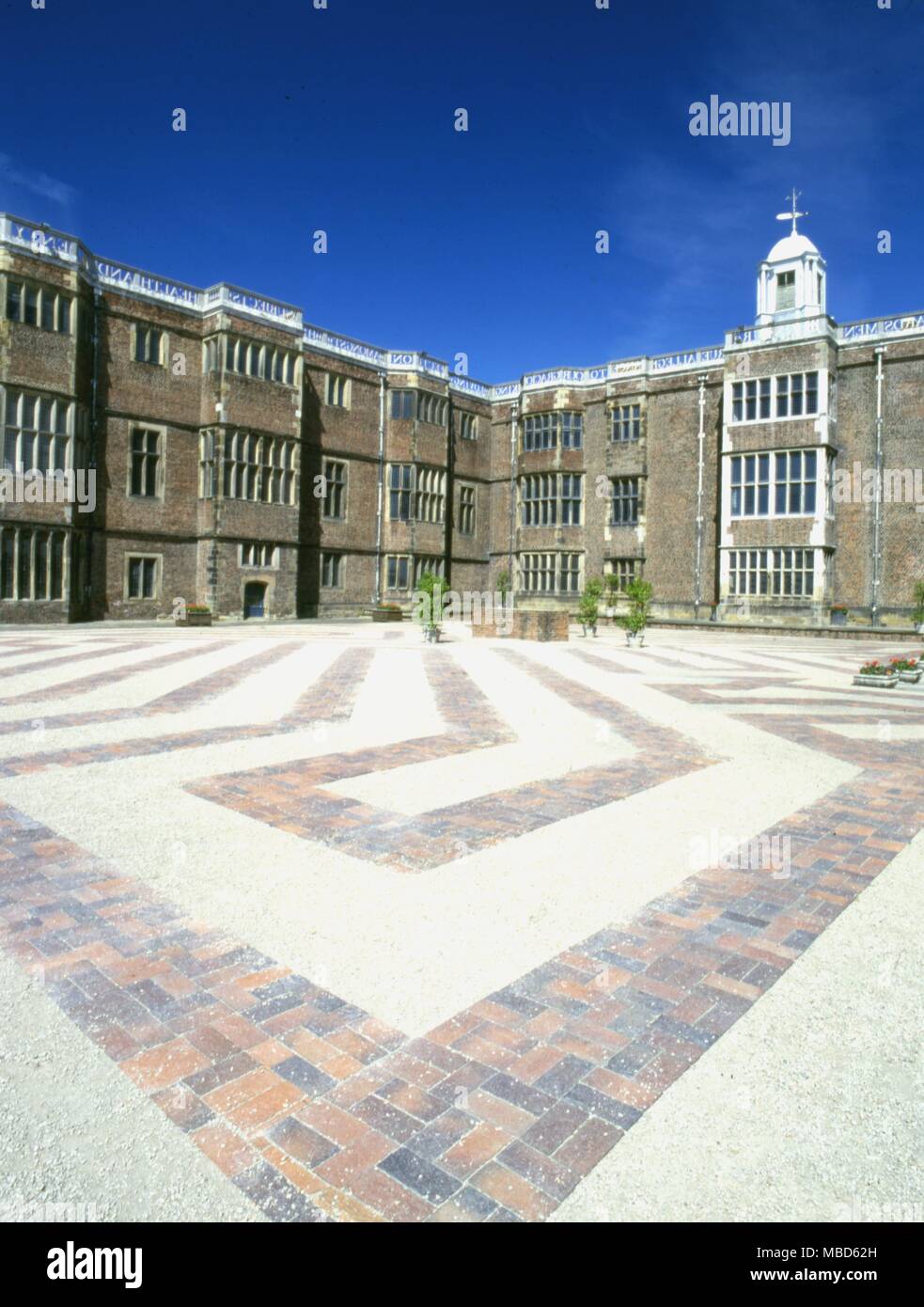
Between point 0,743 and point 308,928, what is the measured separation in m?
5.05

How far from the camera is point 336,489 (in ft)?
122

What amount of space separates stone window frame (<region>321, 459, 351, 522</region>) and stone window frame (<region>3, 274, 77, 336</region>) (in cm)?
1234

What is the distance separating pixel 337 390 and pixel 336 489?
4.52 meters

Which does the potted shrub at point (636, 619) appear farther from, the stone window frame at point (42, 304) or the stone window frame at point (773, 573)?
the stone window frame at point (42, 304)

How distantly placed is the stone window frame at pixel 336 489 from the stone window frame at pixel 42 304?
12338 millimetres

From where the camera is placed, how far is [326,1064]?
280cm

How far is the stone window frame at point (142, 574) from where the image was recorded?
29.8m

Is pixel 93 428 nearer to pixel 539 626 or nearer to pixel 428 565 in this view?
pixel 428 565

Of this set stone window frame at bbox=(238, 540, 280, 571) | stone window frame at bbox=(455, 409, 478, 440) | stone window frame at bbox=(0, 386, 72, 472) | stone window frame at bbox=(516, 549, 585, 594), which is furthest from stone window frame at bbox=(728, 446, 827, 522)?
stone window frame at bbox=(0, 386, 72, 472)

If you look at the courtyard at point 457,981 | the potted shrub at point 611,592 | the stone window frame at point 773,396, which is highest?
the stone window frame at point 773,396

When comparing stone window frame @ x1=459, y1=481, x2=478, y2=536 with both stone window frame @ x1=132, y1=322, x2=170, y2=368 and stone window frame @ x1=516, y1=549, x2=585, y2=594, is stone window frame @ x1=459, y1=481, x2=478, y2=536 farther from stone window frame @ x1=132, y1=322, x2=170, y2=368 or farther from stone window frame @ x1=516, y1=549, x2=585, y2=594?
stone window frame @ x1=132, y1=322, x2=170, y2=368

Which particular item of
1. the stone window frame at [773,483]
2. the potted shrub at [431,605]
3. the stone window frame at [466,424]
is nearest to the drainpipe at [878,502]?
the stone window frame at [773,483]
